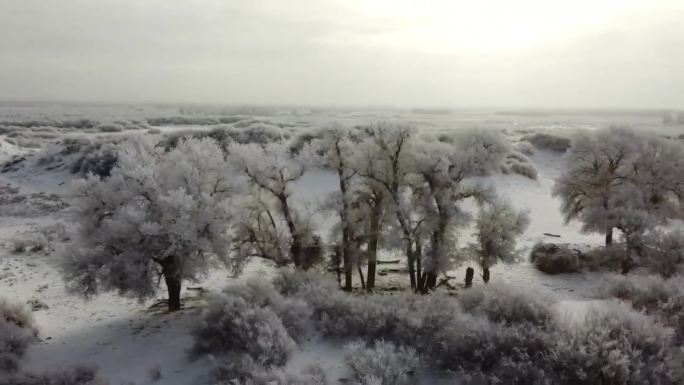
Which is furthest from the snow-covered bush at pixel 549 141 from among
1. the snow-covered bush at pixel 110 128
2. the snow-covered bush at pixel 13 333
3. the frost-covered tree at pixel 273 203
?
the snow-covered bush at pixel 110 128

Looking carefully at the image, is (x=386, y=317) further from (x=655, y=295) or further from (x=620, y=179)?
(x=620, y=179)

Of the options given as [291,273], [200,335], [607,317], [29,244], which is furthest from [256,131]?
[607,317]

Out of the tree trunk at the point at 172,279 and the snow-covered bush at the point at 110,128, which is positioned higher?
the snow-covered bush at the point at 110,128

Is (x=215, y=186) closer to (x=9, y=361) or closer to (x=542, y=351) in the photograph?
(x=9, y=361)

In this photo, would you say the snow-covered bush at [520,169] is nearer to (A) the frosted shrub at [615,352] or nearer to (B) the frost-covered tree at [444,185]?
(B) the frost-covered tree at [444,185]

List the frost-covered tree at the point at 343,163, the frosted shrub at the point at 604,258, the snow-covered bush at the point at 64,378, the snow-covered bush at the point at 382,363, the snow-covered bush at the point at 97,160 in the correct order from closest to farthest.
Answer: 1. the snow-covered bush at the point at 382,363
2. the snow-covered bush at the point at 64,378
3. the frost-covered tree at the point at 343,163
4. the frosted shrub at the point at 604,258
5. the snow-covered bush at the point at 97,160

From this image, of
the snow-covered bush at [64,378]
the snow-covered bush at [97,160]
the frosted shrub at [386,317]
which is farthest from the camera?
the snow-covered bush at [97,160]

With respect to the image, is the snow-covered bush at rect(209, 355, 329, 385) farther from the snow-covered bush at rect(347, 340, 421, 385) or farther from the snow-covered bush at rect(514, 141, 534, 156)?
the snow-covered bush at rect(514, 141, 534, 156)

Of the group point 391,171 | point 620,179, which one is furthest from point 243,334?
point 620,179
